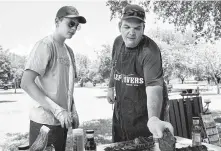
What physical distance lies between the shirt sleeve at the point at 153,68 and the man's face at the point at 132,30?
175 mm

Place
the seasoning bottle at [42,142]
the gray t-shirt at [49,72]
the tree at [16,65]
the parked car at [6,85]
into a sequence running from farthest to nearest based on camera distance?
the parked car at [6,85]
the tree at [16,65]
the gray t-shirt at [49,72]
the seasoning bottle at [42,142]

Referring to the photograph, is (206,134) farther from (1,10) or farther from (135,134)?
(1,10)

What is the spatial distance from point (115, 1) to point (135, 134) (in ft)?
24.0

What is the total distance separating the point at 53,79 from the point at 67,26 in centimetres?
48

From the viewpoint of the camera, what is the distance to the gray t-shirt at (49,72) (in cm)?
222

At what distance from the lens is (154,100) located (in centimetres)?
221

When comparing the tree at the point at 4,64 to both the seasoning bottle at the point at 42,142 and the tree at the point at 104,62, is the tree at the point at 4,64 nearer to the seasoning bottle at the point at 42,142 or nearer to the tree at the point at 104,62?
the tree at the point at 104,62

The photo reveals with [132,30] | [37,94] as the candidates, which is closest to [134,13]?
[132,30]

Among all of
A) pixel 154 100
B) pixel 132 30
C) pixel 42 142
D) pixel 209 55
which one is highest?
pixel 209 55

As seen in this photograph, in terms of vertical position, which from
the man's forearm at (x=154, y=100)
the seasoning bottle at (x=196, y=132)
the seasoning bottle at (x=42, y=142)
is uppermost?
the man's forearm at (x=154, y=100)

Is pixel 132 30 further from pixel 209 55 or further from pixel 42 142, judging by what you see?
pixel 209 55

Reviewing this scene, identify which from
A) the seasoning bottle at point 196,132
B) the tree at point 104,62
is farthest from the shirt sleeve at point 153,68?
the tree at point 104,62

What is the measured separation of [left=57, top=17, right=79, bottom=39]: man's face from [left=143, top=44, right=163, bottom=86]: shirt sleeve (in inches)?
27.2

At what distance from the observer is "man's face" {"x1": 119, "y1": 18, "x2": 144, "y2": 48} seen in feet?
7.78
